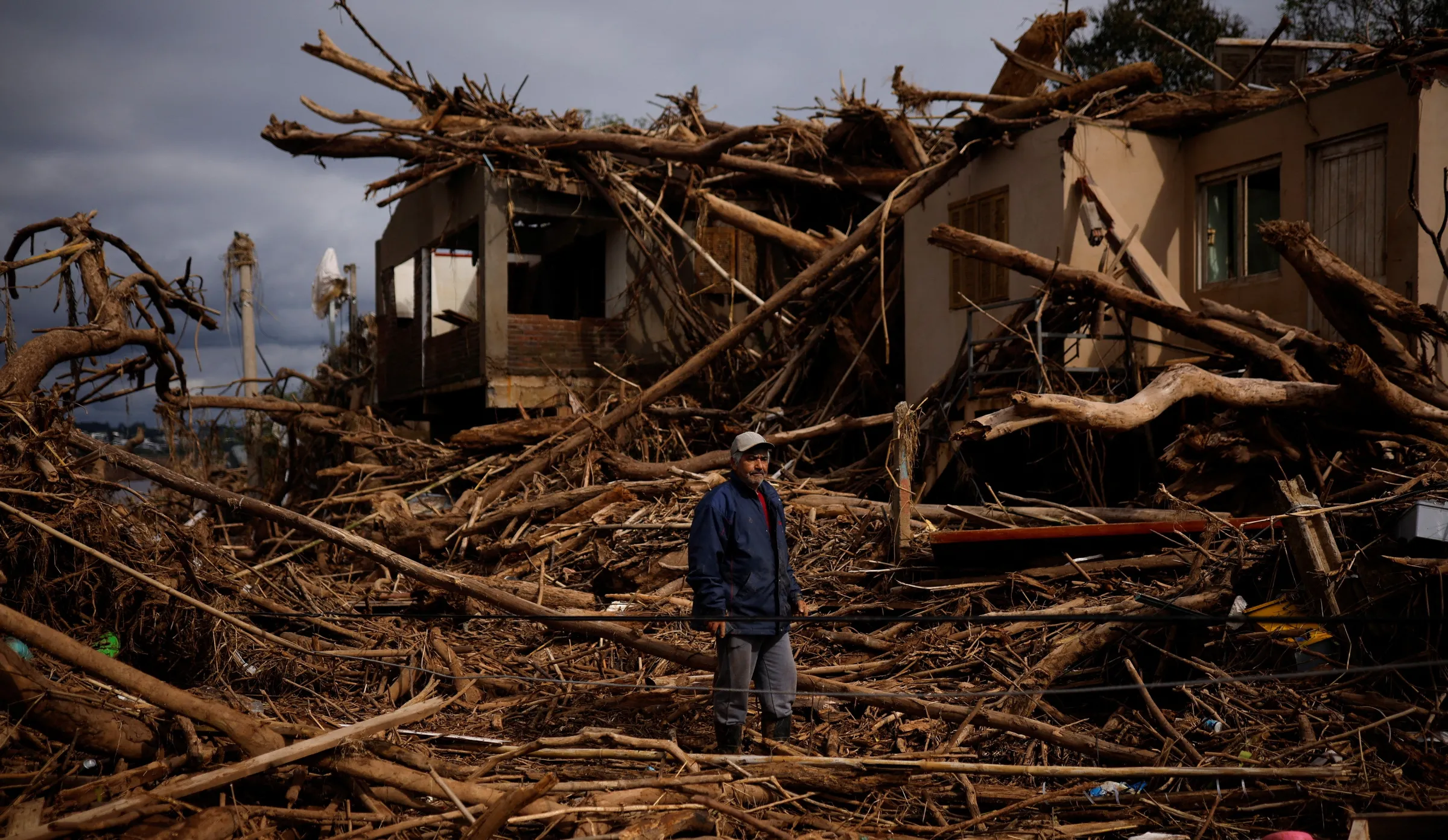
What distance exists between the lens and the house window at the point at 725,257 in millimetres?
16625

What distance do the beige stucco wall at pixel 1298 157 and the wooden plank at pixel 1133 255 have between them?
79 cm

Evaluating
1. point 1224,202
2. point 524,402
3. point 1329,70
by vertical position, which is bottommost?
point 524,402

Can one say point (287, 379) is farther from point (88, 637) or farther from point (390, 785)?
point (390, 785)

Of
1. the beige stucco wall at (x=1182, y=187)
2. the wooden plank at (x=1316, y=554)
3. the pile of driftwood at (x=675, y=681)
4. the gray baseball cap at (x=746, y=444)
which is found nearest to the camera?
the pile of driftwood at (x=675, y=681)

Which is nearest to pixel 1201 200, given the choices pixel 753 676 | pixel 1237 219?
pixel 1237 219

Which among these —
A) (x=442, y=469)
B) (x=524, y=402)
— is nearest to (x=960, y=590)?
(x=442, y=469)

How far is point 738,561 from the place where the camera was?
246 inches

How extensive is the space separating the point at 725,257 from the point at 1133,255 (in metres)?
6.98

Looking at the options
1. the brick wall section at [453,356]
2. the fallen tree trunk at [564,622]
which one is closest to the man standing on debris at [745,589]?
the fallen tree trunk at [564,622]

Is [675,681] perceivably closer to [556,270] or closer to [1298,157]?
[1298,157]

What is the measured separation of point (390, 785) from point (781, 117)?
43.4 ft

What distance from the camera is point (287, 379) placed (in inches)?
738

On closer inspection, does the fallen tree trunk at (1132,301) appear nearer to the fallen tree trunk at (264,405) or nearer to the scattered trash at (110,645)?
the scattered trash at (110,645)

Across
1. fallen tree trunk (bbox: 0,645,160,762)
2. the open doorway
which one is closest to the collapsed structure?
fallen tree trunk (bbox: 0,645,160,762)
